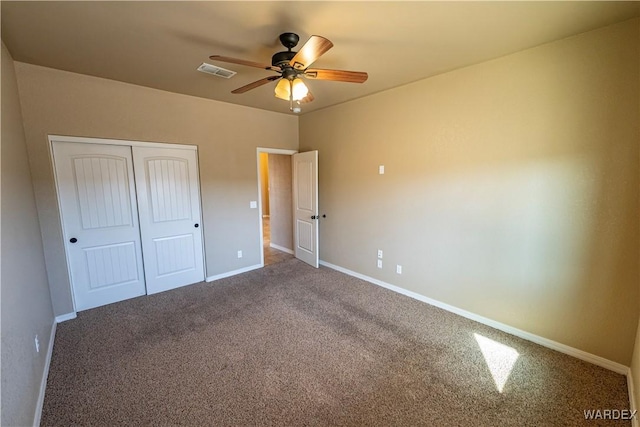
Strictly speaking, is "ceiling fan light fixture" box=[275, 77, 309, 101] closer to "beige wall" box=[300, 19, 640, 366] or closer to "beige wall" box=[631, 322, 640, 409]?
"beige wall" box=[300, 19, 640, 366]

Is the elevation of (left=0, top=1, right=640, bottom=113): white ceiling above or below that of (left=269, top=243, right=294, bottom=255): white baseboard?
above

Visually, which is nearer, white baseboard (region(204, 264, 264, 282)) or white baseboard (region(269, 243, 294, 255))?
white baseboard (region(204, 264, 264, 282))

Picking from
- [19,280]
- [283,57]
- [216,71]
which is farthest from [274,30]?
[19,280]

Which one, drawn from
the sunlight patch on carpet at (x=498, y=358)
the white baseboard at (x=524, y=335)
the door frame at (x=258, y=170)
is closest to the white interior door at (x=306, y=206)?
the door frame at (x=258, y=170)

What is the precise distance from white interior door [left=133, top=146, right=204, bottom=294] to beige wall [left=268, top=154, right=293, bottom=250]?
6.28 feet

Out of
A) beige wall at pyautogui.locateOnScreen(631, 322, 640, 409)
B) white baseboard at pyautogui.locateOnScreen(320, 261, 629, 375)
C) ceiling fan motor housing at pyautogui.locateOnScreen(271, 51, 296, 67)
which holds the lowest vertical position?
white baseboard at pyautogui.locateOnScreen(320, 261, 629, 375)

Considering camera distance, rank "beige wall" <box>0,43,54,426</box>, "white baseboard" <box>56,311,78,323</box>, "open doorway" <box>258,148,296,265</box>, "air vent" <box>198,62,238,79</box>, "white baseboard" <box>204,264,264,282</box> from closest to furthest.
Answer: "beige wall" <box>0,43,54,426</box> → "air vent" <box>198,62,238,79</box> → "white baseboard" <box>56,311,78,323</box> → "white baseboard" <box>204,264,264,282</box> → "open doorway" <box>258,148,296,265</box>

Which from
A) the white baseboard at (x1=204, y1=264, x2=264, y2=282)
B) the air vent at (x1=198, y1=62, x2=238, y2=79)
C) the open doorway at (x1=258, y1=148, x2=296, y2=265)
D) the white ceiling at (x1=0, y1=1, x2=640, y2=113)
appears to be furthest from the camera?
the open doorway at (x1=258, y1=148, x2=296, y2=265)

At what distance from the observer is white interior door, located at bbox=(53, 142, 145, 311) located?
294 centimetres

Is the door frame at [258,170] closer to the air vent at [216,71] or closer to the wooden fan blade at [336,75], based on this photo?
the air vent at [216,71]

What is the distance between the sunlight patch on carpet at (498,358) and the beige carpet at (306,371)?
0.01 m

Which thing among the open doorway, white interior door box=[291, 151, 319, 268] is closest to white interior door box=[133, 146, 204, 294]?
the open doorway

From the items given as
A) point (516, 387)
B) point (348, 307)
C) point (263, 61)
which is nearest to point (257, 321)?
point (348, 307)

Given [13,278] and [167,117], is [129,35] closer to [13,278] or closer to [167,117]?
[167,117]
